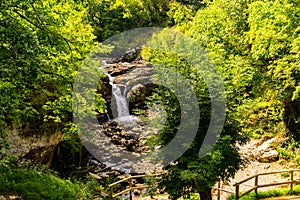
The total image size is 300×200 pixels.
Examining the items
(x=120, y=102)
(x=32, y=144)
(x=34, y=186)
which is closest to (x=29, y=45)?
(x=34, y=186)

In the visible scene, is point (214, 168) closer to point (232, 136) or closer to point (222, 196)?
point (232, 136)

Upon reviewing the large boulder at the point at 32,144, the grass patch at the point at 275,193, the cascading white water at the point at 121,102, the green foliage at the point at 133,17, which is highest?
the green foliage at the point at 133,17

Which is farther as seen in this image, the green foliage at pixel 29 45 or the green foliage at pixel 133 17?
the green foliage at pixel 133 17

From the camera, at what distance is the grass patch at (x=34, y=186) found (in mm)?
7022

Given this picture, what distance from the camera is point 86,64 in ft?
30.6

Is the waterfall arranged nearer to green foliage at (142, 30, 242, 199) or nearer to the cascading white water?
the cascading white water

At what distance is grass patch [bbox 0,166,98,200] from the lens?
23.0ft

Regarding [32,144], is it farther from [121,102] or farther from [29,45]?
[121,102]

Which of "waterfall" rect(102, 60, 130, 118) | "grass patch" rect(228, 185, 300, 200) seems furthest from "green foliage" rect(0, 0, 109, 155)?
"waterfall" rect(102, 60, 130, 118)

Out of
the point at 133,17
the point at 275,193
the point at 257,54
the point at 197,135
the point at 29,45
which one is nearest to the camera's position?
the point at 29,45

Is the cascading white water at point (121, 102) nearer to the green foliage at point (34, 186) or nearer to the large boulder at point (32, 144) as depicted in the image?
the large boulder at point (32, 144)

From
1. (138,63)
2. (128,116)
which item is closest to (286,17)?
(128,116)

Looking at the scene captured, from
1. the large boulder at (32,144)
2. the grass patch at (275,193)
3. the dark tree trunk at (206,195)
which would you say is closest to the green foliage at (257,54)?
the dark tree trunk at (206,195)

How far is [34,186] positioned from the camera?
746 centimetres
